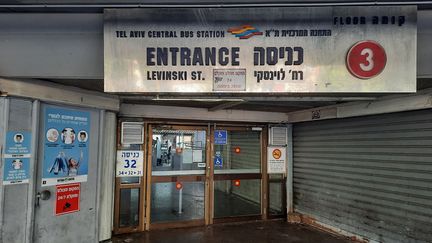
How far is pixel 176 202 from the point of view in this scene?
643 centimetres

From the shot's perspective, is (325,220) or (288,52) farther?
(325,220)

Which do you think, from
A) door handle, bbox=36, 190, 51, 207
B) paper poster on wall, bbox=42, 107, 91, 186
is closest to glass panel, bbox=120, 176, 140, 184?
paper poster on wall, bbox=42, 107, 91, 186

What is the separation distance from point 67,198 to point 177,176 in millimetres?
2341

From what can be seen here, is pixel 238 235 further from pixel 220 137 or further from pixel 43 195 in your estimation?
pixel 43 195

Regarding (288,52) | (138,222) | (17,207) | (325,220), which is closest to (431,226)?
(325,220)

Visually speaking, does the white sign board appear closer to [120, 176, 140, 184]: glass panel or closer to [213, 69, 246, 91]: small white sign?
[213, 69, 246, 91]: small white sign

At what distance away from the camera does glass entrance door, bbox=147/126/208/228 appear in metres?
6.27

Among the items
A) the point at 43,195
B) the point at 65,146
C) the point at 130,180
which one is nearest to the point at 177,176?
the point at 130,180

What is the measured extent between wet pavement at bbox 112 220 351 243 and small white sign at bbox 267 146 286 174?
114 cm

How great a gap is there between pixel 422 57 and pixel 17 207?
4.56 metres

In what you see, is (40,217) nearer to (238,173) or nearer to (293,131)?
(238,173)

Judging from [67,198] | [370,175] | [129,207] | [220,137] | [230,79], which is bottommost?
[129,207]

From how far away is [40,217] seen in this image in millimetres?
4035

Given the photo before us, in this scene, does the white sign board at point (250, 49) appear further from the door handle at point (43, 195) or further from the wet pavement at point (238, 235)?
the wet pavement at point (238, 235)
